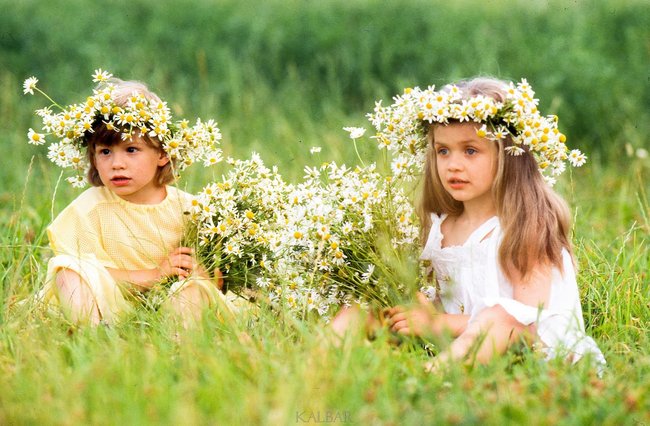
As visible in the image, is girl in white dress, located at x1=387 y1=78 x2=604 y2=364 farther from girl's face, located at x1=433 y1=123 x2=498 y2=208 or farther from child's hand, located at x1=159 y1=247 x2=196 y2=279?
child's hand, located at x1=159 y1=247 x2=196 y2=279

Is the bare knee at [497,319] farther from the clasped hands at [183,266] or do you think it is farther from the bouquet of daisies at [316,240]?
the clasped hands at [183,266]

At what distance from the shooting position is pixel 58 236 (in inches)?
165

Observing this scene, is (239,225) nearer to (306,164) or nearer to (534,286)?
(534,286)

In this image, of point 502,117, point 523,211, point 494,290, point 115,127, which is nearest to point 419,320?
point 494,290

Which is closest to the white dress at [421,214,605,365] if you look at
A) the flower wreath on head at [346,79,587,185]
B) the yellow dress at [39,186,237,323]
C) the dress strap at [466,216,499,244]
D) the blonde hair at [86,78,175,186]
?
the dress strap at [466,216,499,244]

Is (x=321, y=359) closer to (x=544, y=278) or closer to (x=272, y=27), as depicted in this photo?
(x=544, y=278)

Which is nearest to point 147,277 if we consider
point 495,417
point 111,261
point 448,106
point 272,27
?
point 111,261

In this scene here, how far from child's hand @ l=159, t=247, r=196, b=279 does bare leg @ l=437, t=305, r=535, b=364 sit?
4.09 ft

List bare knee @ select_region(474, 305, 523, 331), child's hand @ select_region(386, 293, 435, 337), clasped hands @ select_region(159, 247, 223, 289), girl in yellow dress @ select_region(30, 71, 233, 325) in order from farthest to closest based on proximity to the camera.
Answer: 1. clasped hands @ select_region(159, 247, 223, 289)
2. girl in yellow dress @ select_region(30, 71, 233, 325)
3. child's hand @ select_region(386, 293, 435, 337)
4. bare knee @ select_region(474, 305, 523, 331)

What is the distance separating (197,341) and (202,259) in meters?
0.95

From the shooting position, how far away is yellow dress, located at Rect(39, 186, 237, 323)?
4145 mm

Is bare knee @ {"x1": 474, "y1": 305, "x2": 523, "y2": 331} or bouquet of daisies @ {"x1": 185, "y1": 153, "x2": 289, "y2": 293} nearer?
bare knee @ {"x1": 474, "y1": 305, "x2": 523, "y2": 331}

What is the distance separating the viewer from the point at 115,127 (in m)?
4.12

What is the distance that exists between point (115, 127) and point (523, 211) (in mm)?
1770
